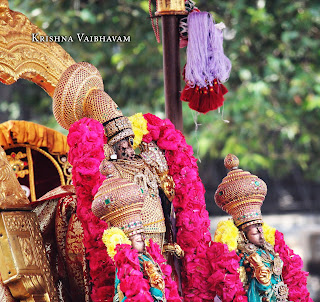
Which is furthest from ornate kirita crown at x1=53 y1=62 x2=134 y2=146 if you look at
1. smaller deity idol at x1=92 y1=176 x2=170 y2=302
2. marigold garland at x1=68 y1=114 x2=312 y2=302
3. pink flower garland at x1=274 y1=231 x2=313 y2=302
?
pink flower garland at x1=274 y1=231 x2=313 y2=302

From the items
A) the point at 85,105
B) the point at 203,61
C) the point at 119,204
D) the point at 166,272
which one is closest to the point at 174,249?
the point at 166,272

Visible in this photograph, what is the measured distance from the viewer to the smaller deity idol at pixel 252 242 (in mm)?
2828

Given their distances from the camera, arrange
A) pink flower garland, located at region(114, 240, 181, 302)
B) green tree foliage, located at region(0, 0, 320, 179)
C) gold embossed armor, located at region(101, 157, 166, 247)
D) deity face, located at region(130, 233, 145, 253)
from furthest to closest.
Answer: green tree foliage, located at region(0, 0, 320, 179), gold embossed armor, located at region(101, 157, 166, 247), deity face, located at region(130, 233, 145, 253), pink flower garland, located at region(114, 240, 181, 302)

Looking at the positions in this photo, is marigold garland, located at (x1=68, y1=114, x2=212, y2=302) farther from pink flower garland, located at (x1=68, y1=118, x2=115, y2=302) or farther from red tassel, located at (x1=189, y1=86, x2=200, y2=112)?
red tassel, located at (x1=189, y1=86, x2=200, y2=112)

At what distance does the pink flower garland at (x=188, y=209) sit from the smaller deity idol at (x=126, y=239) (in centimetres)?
45

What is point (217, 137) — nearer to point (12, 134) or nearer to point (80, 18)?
point (80, 18)

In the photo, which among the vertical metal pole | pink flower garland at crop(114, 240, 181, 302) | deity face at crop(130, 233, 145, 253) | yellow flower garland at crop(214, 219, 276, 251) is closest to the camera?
pink flower garland at crop(114, 240, 181, 302)

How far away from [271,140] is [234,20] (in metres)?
1.61

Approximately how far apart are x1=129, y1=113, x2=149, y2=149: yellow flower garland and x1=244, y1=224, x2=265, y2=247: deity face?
629mm

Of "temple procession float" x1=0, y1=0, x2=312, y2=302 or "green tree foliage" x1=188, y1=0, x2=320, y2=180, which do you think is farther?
"green tree foliage" x1=188, y1=0, x2=320, y2=180

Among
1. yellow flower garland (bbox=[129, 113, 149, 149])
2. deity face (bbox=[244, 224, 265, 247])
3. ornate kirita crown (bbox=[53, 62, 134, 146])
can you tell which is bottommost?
deity face (bbox=[244, 224, 265, 247])

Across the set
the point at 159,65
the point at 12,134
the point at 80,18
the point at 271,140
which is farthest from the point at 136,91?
the point at 12,134

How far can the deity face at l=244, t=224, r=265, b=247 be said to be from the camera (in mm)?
2918

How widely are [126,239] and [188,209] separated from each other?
569 millimetres
